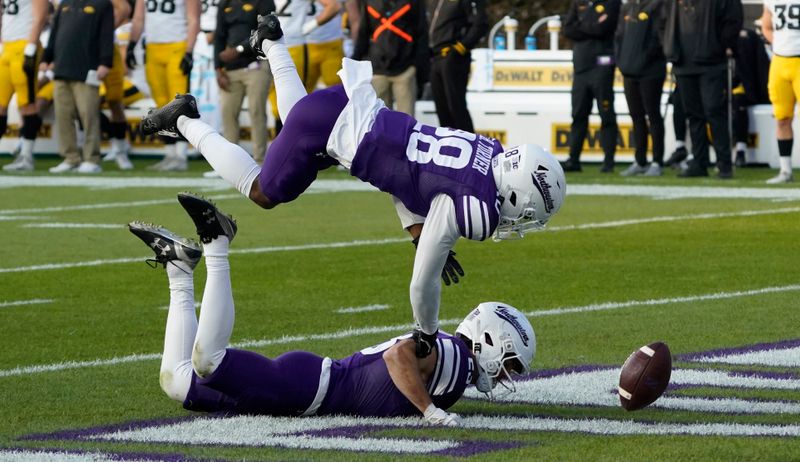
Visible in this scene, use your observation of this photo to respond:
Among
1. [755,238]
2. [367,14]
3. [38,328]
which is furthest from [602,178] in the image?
[38,328]

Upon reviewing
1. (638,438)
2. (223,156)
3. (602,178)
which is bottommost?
(602,178)

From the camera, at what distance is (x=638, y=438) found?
17.3 feet

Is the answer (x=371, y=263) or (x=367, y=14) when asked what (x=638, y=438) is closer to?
(x=371, y=263)

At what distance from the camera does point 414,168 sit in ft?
19.7

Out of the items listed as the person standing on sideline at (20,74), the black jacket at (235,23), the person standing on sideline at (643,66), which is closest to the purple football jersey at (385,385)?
the black jacket at (235,23)

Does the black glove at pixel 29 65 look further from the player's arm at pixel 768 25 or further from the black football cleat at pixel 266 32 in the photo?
the black football cleat at pixel 266 32

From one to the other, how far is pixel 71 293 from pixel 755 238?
15.2 feet

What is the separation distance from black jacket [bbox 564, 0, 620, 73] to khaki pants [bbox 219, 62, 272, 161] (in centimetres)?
301

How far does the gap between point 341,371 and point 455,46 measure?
11.6 meters

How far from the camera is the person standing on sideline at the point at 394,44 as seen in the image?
1667cm

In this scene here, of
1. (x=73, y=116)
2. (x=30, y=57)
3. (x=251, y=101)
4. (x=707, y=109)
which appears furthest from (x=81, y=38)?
(x=707, y=109)

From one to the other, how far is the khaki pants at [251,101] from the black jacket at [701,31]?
3781 millimetres

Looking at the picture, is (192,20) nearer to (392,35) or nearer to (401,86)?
(392,35)

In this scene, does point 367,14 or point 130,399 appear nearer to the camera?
point 130,399
